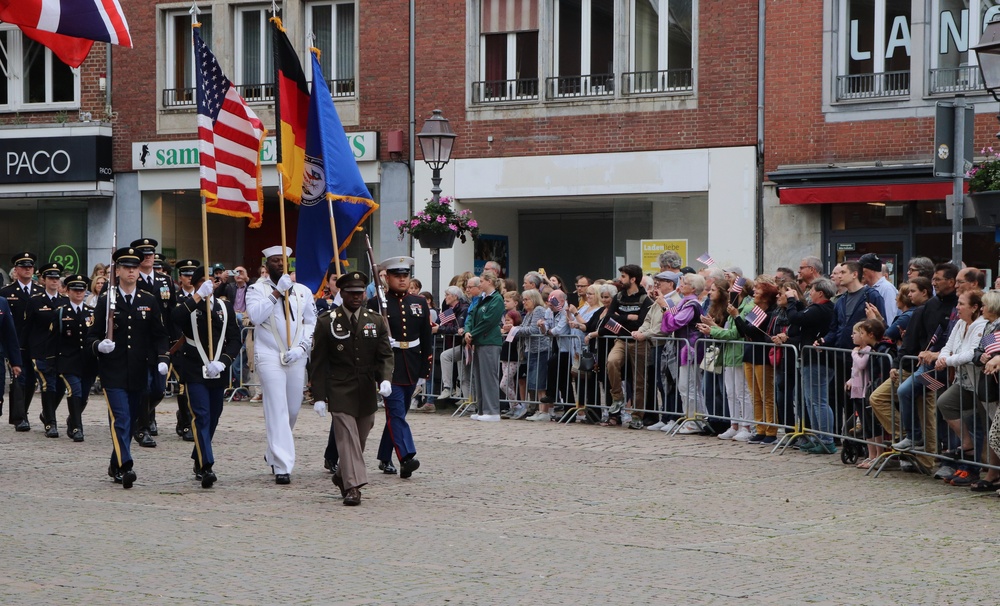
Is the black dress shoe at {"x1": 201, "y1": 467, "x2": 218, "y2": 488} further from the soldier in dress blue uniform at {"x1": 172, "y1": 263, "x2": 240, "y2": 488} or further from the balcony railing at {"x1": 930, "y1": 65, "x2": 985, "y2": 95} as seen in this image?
the balcony railing at {"x1": 930, "y1": 65, "x2": 985, "y2": 95}

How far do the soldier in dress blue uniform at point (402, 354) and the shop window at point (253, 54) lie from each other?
15.2m

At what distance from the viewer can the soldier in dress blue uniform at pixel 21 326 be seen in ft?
53.6

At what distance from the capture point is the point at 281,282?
469 inches

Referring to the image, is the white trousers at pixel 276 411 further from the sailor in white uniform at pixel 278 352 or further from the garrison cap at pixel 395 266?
the garrison cap at pixel 395 266

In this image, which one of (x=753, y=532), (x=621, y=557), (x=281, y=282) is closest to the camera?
(x=621, y=557)

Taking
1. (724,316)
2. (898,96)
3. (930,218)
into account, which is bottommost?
(724,316)

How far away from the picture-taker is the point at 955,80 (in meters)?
21.3

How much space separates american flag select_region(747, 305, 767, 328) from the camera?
14.5 m

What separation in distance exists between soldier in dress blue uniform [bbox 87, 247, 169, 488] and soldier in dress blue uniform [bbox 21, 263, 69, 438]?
3.75 meters

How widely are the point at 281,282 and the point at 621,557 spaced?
15.2ft

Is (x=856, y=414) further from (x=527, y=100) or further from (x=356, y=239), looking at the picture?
(x=356, y=239)

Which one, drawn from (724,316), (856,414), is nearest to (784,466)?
(856,414)

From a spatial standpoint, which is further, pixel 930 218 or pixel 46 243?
pixel 46 243

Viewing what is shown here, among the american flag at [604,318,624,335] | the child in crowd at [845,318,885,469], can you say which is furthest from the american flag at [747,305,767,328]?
the american flag at [604,318,624,335]
